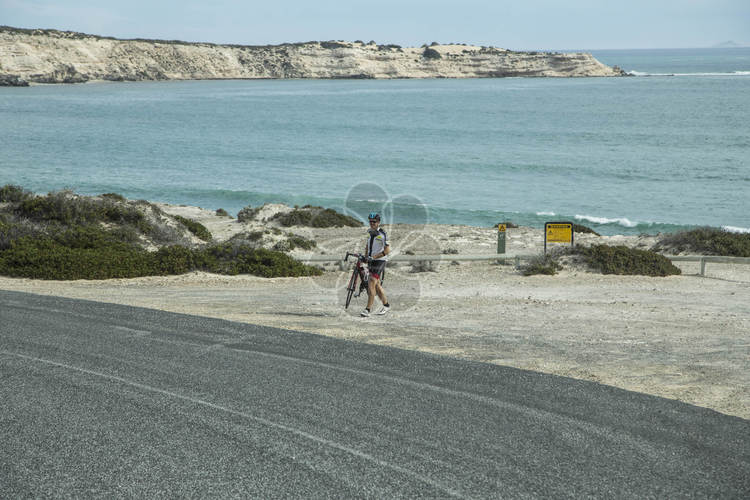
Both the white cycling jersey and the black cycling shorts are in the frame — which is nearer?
the white cycling jersey

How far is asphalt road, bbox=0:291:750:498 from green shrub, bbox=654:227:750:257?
15728mm

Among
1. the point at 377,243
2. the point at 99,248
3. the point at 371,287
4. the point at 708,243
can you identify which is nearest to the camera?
the point at 377,243

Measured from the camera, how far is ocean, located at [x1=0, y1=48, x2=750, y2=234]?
42.0m

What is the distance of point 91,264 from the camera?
61.3 ft

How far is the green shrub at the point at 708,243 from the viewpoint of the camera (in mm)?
22266

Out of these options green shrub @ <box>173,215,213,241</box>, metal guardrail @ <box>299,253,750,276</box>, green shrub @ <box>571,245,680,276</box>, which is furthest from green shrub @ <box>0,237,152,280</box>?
green shrub @ <box>571,245,680,276</box>

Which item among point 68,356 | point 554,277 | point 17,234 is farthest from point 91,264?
point 554,277

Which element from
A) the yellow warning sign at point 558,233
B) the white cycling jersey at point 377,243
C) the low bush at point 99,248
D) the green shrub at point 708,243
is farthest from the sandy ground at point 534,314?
the white cycling jersey at point 377,243

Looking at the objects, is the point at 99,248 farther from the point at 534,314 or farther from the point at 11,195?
the point at 534,314

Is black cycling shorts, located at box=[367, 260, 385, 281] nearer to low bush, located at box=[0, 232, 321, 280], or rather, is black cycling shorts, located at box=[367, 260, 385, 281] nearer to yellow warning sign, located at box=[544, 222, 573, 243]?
low bush, located at box=[0, 232, 321, 280]

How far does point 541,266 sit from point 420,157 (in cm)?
4118

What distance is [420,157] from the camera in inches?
2386

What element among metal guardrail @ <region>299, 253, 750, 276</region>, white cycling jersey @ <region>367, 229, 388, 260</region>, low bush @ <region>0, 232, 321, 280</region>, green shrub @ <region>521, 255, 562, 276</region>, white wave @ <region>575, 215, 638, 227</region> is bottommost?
white wave @ <region>575, 215, 638, 227</region>

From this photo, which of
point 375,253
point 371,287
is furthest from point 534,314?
point 375,253
